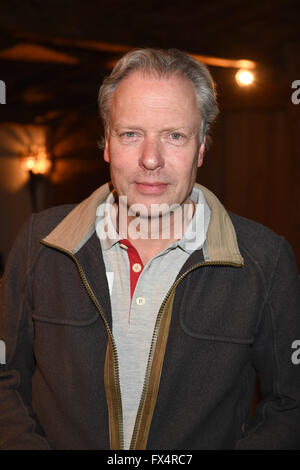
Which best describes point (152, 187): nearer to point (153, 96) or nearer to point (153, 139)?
point (153, 139)

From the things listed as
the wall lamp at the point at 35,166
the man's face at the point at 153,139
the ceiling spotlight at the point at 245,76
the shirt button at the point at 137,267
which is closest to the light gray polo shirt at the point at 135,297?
the shirt button at the point at 137,267

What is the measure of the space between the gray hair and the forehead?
2cm

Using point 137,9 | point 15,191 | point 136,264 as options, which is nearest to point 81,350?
point 136,264

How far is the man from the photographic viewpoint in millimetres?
1495

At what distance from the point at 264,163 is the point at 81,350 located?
588 centimetres

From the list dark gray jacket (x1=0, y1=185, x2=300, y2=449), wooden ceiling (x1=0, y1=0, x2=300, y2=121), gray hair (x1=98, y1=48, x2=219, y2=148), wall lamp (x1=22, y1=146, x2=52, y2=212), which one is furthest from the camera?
wall lamp (x1=22, y1=146, x2=52, y2=212)

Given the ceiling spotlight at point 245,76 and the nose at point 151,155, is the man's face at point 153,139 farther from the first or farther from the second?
the ceiling spotlight at point 245,76

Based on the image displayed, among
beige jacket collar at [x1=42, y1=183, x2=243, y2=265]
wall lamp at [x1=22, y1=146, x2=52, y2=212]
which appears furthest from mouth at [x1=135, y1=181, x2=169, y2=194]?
wall lamp at [x1=22, y1=146, x2=52, y2=212]

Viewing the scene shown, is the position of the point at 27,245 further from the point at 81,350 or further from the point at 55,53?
the point at 55,53

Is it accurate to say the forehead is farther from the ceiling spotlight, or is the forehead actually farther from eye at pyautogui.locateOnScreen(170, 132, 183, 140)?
the ceiling spotlight

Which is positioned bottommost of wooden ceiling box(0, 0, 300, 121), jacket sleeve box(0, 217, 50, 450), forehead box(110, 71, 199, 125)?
jacket sleeve box(0, 217, 50, 450)

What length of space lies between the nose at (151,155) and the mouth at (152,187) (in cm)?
5

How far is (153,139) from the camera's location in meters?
1.55

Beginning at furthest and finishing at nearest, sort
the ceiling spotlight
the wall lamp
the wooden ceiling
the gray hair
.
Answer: the wall lamp, the ceiling spotlight, the wooden ceiling, the gray hair
